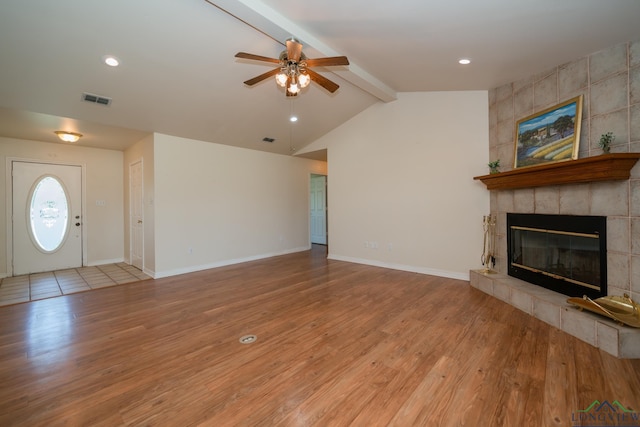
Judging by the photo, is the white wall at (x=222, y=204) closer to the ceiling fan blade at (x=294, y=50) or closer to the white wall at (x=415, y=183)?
the white wall at (x=415, y=183)

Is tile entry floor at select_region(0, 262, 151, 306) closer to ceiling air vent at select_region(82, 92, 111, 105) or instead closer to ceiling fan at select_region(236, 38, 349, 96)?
ceiling air vent at select_region(82, 92, 111, 105)

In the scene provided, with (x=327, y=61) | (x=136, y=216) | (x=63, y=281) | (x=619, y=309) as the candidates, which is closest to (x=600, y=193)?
(x=619, y=309)

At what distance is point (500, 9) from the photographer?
7.79ft

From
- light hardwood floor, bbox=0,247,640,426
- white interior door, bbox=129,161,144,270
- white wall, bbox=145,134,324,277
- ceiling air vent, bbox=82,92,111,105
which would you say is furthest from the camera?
white interior door, bbox=129,161,144,270

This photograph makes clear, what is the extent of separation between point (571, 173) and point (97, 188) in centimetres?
817

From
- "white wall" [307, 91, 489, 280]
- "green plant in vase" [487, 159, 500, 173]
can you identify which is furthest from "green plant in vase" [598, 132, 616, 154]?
"white wall" [307, 91, 489, 280]

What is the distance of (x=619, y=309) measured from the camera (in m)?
2.35

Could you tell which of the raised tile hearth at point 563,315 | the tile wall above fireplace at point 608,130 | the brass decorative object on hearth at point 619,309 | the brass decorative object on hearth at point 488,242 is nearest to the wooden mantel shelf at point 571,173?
the tile wall above fireplace at point 608,130

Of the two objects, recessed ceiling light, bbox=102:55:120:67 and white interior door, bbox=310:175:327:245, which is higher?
A: recessed ceiling light, bbox=102:55:120:67

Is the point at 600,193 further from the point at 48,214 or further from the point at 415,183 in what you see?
the point at 48,214

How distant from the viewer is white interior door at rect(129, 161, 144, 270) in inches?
214

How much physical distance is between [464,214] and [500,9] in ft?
9.38

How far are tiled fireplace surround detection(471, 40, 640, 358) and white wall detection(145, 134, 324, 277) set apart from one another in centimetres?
477

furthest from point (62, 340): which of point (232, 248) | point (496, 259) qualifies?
point (496, 259)
